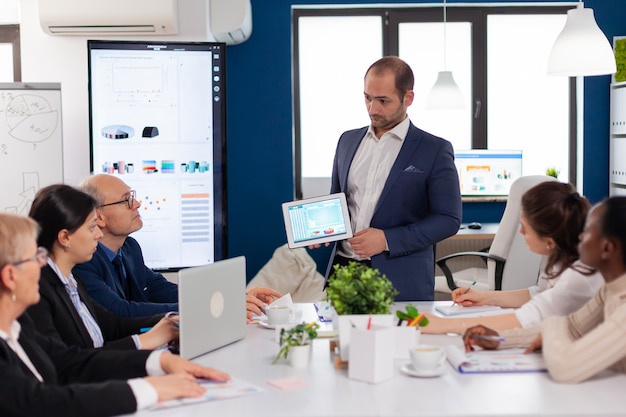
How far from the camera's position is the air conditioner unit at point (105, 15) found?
169 inches

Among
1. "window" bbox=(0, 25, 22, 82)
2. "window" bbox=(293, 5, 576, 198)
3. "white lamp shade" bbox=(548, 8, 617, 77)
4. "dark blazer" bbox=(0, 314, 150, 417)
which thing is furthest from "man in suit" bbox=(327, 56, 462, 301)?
"window" bbox=(0, 25, 22, 82)

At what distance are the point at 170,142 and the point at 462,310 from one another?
221 centimetres

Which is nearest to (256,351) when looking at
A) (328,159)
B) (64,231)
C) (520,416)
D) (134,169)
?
(64,231)

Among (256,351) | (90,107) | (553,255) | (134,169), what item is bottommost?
(256,351)

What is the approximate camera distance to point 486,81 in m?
6.32

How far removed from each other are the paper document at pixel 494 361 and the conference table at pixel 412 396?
22 millimetres

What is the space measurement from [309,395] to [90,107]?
9.36 ft

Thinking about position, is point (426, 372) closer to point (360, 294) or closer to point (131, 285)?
point (360, 294)

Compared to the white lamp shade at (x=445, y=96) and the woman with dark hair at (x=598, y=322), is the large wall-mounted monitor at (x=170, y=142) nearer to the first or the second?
the white lamp shade at (x=445, y=96)

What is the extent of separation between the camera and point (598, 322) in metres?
2.03

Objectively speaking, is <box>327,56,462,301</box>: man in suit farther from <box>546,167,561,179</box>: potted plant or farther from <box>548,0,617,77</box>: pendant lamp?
<box>546,167,561,179</box>: potted plant

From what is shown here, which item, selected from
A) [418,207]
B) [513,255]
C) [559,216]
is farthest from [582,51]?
[559,216]

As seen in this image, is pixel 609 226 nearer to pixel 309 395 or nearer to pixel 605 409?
pixel 605 409

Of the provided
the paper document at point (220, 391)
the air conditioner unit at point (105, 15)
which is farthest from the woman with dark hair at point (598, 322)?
the air conditioner unit at point (105, 15)
